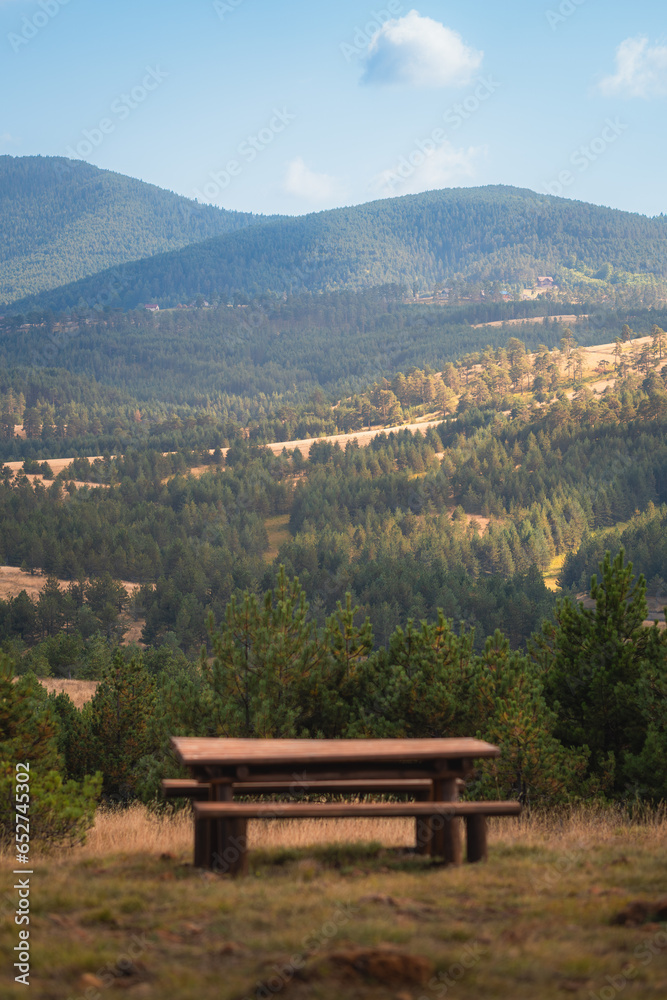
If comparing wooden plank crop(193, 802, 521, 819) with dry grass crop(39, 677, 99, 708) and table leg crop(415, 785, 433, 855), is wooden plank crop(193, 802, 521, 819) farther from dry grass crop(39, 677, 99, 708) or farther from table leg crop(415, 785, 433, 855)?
dry grass crop(39, 677, 99, 708)

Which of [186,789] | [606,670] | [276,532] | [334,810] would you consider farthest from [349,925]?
[276,532]

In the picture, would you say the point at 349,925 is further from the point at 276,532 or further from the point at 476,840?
the point at 276,532

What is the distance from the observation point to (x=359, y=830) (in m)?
9.59

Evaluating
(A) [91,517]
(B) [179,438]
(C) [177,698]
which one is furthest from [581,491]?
(C) [177,698]

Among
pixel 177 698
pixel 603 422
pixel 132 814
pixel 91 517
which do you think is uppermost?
pixel 603 422

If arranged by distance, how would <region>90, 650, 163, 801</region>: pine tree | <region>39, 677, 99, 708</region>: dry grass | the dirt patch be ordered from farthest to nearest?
<region>39, 677, 99, 708</region>: dry grass
<region>90, 650, 163, 801</region>: pine tree
the dirt patch

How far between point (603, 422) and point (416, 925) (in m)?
148

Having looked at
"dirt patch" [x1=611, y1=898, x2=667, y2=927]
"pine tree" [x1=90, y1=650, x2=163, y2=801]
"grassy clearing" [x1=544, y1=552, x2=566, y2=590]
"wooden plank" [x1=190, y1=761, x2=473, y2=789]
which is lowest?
"pine tree" [x1=90, y1=650, x2=163, y2=801]

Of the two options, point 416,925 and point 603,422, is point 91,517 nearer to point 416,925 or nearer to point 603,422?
point 603,422

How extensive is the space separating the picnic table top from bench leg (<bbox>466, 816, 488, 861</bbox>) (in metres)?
0.60

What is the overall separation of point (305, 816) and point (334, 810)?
0.26m

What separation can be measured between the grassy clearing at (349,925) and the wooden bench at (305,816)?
0.25 meters

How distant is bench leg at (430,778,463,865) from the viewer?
7.18m

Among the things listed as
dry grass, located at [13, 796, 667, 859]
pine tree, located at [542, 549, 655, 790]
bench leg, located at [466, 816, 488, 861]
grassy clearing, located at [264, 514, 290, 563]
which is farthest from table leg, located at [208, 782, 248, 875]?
grassy clearing, located at [264, 514, 290, 563]
